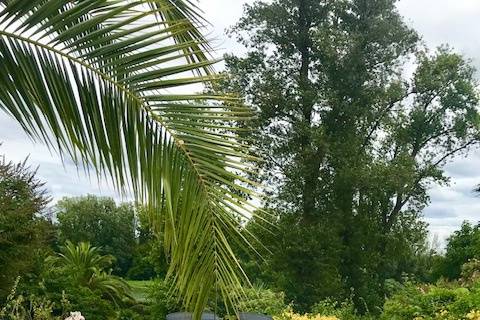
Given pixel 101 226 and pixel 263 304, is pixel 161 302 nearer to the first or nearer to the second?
Answer: pixel 263 304

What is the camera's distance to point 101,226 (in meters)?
26.2

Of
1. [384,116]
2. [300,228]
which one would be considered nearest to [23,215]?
[300,228]

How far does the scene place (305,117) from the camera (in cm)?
1664

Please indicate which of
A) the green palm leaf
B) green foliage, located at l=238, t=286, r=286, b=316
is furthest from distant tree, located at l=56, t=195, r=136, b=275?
the green palm leaf

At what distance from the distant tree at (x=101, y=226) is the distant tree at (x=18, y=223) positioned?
1077cm

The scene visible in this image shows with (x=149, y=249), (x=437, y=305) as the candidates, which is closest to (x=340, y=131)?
(x=149, y=249)

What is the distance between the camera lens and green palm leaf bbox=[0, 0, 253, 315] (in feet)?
8.52

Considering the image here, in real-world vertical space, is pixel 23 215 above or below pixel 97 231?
below

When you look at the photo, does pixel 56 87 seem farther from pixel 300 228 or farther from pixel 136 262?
pixel 136 262

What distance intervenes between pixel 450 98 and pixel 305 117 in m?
4.78

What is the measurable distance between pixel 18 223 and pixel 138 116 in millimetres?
6748

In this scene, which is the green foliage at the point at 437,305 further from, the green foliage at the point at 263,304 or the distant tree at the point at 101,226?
the distant tree at the point at 101,226

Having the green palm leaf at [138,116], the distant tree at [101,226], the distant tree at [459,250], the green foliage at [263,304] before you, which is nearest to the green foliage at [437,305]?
the green foliage at [263,304]

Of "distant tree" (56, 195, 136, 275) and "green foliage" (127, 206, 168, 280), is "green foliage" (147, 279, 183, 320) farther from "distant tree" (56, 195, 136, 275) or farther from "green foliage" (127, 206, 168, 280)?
"distant tree" (56, 195, 136, 275)
